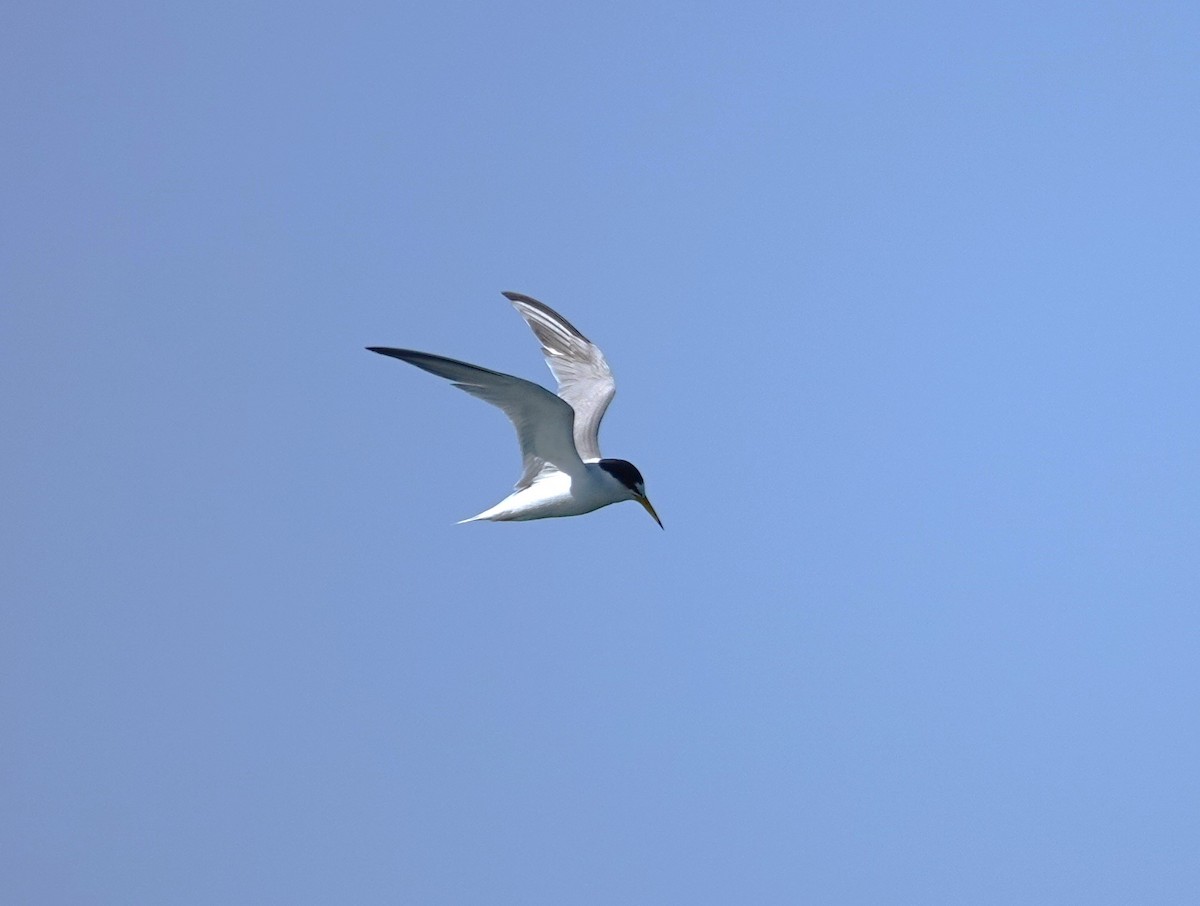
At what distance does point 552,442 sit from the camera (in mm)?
20344

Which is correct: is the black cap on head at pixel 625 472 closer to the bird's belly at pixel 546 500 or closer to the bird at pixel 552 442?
the bird at pixel 552 442

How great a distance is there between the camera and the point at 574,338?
25.2m

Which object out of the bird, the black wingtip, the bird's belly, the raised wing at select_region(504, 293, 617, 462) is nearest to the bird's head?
the bird

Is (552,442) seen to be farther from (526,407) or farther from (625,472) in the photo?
(625,472)

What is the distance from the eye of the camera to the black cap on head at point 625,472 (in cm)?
2075

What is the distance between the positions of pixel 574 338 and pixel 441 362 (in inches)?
308

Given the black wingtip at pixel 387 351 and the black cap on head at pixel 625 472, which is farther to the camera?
the black cap on head at pixel 625 472

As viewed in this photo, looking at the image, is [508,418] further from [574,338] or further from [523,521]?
[574,338]

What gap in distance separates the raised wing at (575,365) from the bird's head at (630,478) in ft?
6.76

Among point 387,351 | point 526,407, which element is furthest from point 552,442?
point 387,351

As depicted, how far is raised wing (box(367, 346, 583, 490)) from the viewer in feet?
57.7

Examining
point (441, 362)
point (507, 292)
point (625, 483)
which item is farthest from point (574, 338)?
point (441, 362)

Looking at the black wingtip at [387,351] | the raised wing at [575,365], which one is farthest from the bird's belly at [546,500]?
the black wingtip at [387,351]

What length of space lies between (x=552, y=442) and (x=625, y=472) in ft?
3.72
